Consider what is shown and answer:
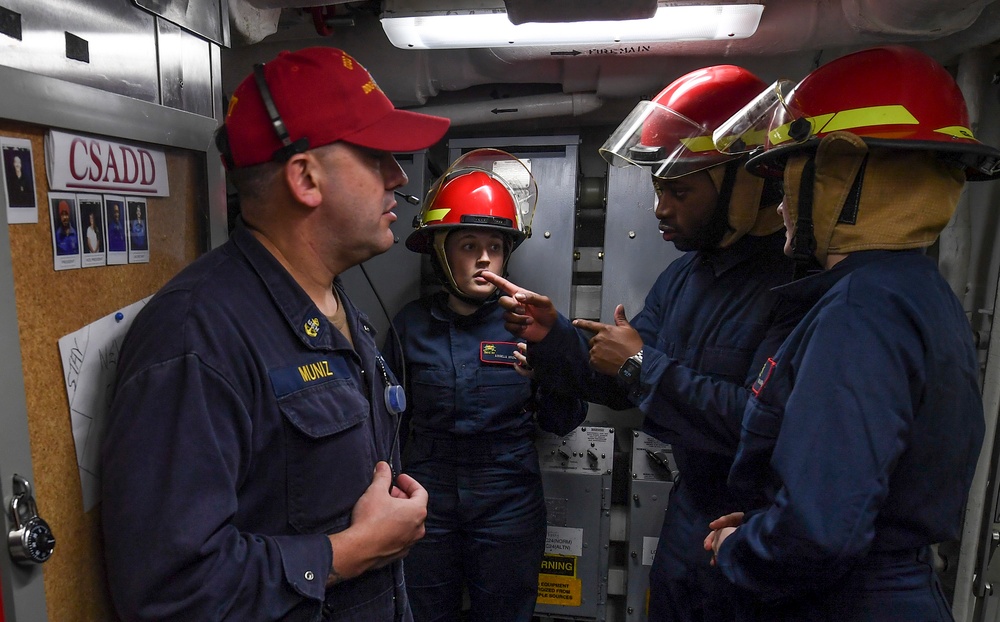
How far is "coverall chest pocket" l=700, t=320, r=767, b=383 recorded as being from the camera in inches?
70.3

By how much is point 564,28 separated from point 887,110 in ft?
4.14

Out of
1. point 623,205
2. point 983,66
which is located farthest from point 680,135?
point 983,66

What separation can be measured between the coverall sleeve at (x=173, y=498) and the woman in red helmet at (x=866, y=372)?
3.55ft

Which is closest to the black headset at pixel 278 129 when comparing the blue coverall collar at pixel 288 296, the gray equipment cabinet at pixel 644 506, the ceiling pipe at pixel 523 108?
the blue coverall collar at pixel 288 296

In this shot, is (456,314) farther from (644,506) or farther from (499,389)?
(644,506)

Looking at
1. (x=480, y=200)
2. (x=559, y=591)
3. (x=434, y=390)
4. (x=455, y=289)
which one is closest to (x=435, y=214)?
(x=480, y=200)

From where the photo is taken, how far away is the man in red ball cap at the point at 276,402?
96cm

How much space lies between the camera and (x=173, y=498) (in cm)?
94

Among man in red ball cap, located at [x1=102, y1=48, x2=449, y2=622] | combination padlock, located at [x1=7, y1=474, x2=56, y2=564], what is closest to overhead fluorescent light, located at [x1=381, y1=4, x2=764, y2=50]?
man in red ball cap, located at [x1=102, y1=48, x2=449, y2=622]

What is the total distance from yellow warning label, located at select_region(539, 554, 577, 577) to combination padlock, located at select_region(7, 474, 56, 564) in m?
2.32

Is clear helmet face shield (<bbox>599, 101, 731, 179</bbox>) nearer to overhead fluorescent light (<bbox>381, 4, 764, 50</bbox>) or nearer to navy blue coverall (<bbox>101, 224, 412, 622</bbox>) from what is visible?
overhead fluorescent light (<bbox>381, 4, 764, 50</bbox>)

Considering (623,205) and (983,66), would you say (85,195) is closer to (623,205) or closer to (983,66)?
(623,205)

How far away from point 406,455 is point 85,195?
1.89 meters

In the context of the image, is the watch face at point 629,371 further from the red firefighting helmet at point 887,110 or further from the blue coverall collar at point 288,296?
the blue coverall collar at point 288,296
